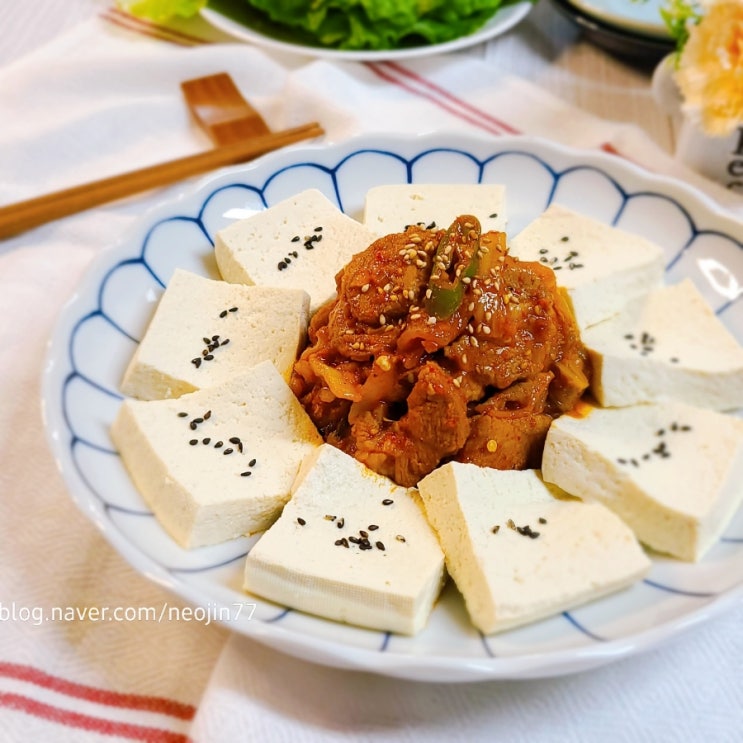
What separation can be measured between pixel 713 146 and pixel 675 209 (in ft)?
3.21

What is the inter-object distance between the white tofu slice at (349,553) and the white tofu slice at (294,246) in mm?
855

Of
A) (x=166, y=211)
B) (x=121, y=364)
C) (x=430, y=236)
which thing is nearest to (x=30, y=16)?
(x=166, y=211)

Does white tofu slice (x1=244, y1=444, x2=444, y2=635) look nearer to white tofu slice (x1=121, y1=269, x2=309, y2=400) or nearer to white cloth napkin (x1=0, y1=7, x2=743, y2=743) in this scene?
white cloth napkin (x1=0, y1=7, x2=743, y2=743)

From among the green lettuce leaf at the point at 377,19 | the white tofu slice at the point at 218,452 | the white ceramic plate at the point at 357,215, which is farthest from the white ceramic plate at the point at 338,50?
the white tofu slice at the point at 218,452

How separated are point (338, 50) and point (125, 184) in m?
1.67

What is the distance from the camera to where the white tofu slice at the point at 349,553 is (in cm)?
217

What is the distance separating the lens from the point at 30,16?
17.2 feet

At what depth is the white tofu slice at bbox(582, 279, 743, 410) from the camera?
2766 mm

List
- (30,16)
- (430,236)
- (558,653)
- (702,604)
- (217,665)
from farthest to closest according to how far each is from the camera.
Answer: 1. (30,16)
2. (430,236)
3. (217,665)
4. (702,604)
5. (558,653)

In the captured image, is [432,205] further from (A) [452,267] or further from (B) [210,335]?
(B) [210,335]

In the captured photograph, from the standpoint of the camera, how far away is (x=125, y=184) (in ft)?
13.0

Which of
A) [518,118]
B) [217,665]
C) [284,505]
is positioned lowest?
[217,665]

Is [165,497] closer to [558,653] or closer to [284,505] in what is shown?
[284,505]

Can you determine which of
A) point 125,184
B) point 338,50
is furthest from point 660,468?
point 338,50
